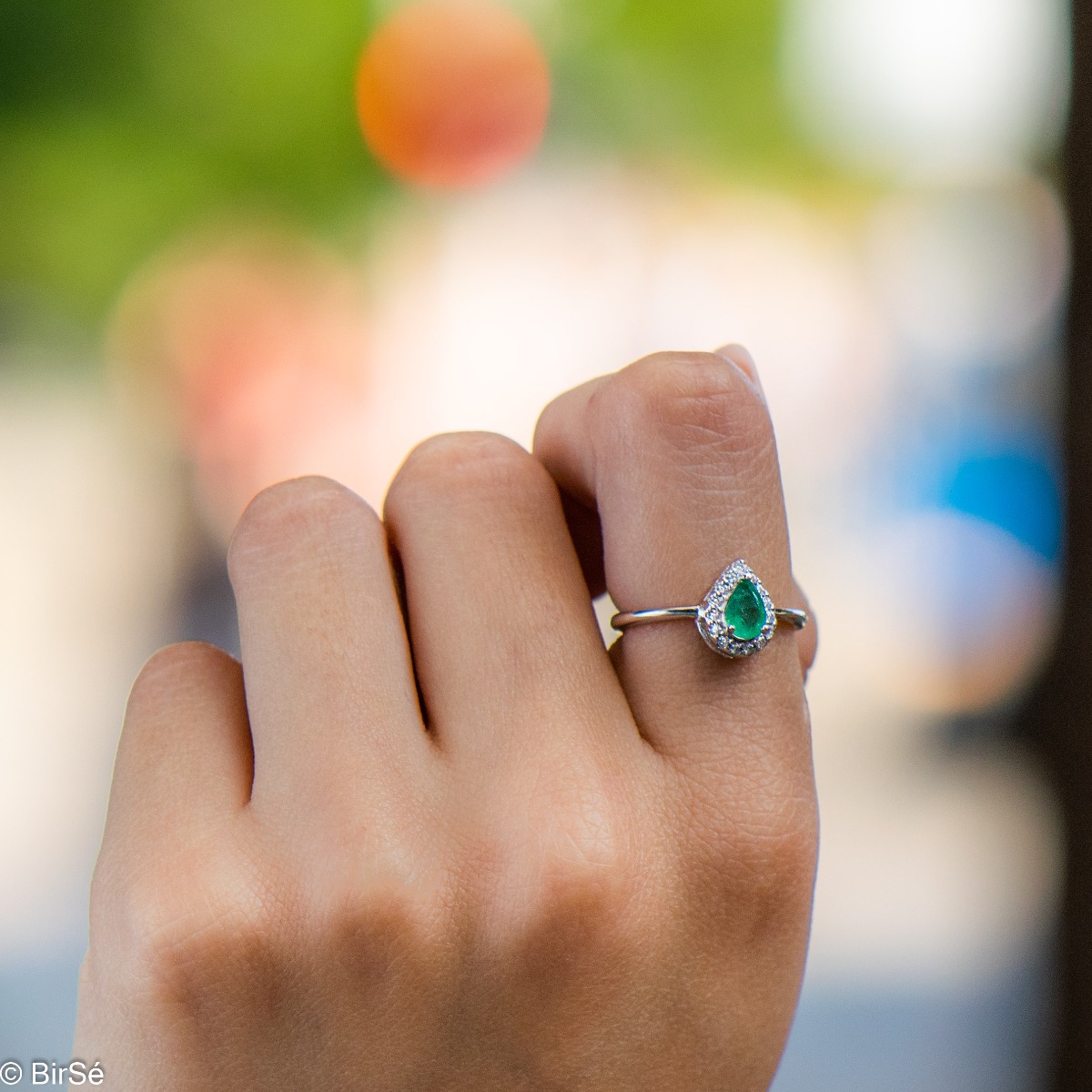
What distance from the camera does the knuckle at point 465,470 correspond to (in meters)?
0.62

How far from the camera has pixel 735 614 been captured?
0.56 m

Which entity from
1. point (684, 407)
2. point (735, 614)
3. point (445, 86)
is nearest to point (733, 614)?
point (735, 614)

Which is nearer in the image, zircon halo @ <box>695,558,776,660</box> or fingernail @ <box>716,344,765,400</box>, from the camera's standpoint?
zircon halo @ <box>695,558,776,660</box>

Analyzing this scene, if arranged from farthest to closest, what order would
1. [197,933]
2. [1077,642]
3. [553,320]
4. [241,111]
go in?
[241,111]
[553,320]
[1077,642]
[197,933]

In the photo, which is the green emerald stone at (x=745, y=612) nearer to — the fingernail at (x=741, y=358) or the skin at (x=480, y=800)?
the skin at (x=480, y=800)

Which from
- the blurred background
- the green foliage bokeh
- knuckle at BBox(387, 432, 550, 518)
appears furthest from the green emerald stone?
the green foliage bokeh

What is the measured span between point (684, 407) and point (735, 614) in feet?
0.38

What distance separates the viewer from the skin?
20.9 inches

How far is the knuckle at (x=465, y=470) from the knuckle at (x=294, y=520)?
0.03 m

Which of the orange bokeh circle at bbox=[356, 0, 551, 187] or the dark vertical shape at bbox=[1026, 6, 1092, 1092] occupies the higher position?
the orange bokeh circle at bbox=[356, 0, 551, 187]

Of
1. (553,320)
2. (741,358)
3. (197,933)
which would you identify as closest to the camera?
(197,933)

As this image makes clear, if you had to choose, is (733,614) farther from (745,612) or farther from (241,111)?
(241,111)

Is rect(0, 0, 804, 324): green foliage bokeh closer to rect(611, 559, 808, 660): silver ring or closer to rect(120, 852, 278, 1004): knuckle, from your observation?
rect(611, 559, 808, 660): silver ring

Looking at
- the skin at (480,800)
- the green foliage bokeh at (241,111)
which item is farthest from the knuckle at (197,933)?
the green foliage bokeh at (241,111)
